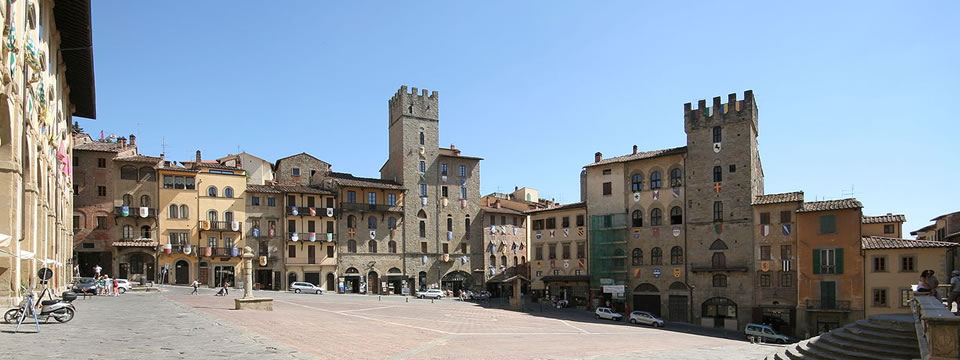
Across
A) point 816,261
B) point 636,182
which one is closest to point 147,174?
point 636,182

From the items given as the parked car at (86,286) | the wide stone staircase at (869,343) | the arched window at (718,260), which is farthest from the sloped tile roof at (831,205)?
the parked car at (86,286)

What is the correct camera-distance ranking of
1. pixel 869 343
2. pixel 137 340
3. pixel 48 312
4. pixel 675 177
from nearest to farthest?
1. pixel 137 340
2. pixel 869 343
3. pixel 48 312
4. pixel 675 177

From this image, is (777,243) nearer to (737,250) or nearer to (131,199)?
(737,250)

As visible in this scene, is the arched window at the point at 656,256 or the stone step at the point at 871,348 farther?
the arched window at the point at 656,256

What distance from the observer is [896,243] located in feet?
144

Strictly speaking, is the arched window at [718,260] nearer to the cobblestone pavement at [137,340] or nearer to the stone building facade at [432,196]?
A: the stone building facade at [432,196]

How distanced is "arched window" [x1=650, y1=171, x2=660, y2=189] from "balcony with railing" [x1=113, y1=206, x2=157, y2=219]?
39862 mm

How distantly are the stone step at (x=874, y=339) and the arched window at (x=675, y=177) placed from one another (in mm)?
34084

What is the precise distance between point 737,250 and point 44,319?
43.8 meters

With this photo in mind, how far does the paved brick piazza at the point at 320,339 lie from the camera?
15.8 meters

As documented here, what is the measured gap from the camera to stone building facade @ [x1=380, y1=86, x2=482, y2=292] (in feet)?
232

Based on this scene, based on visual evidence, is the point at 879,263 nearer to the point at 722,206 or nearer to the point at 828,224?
the point at 828,224

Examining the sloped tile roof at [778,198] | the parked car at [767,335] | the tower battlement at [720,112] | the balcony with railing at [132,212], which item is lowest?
the parked car at [767,335]

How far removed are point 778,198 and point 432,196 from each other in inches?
1318
